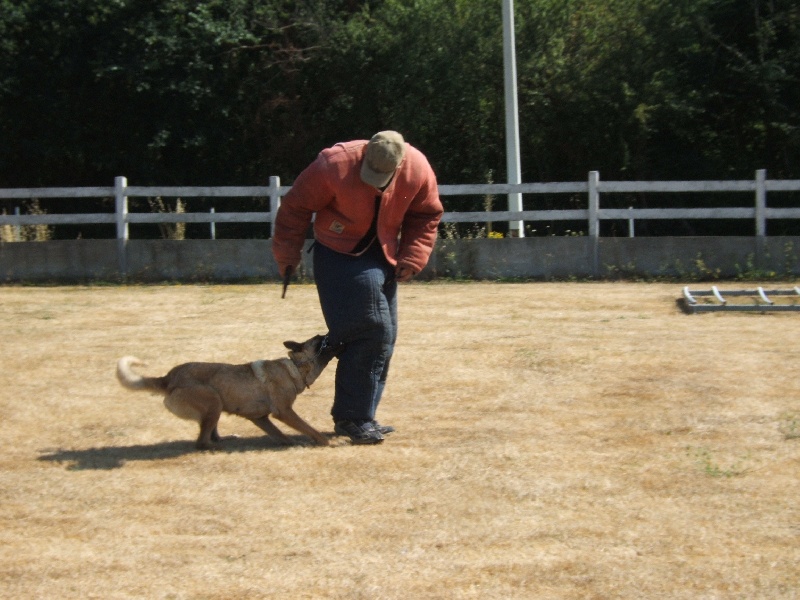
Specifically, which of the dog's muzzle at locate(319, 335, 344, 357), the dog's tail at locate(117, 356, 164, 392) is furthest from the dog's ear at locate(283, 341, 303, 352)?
the dog's tail at locate(117, 356, 164, 392)

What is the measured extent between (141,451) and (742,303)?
284 inches

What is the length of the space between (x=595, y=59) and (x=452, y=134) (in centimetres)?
295

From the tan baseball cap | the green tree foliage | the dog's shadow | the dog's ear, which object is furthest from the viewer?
the green tree foliage

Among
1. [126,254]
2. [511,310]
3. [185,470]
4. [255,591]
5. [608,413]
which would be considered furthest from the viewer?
[126,254]

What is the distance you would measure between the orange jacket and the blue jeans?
0.31 ft

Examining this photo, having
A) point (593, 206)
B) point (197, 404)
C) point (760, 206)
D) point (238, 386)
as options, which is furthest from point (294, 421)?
point (760, 206)

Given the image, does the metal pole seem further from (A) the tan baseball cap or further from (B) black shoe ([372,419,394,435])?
(A) the tan baseball cap

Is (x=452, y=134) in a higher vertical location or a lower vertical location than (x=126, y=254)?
higher

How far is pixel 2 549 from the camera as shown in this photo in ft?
16.6

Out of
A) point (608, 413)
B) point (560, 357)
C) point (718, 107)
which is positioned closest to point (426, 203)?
point (608, 413)

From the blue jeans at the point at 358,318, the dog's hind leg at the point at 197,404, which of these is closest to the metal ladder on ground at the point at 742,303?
the blue jeans at the point at 358,318

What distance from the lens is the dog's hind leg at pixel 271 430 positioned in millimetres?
6777

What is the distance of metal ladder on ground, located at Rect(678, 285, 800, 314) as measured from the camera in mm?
11078

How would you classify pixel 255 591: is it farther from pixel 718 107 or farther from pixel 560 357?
pixel 718 107
